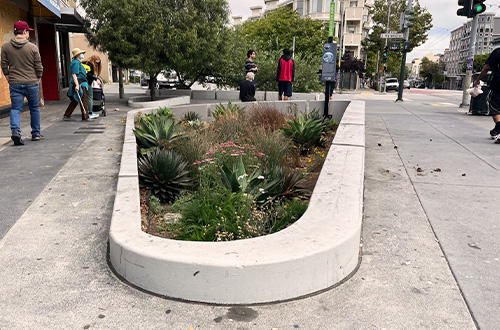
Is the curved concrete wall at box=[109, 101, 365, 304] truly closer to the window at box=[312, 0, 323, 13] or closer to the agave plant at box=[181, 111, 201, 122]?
the agave plant at box=[181, 111, 201, 122]

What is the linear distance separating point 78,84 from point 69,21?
8.79 meters

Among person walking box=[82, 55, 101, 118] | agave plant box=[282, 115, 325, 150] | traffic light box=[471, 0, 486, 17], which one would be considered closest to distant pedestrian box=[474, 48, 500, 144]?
agave plant box=[282, 115, 325, 150]

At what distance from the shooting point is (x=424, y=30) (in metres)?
57.2

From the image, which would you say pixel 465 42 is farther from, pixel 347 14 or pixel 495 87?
pixel 495 87

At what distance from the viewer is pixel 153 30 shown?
1455 cm

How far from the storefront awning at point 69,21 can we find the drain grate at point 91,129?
7.04 metres

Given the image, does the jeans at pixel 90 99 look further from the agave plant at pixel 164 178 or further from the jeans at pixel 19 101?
the agave plant at pixel 164 178

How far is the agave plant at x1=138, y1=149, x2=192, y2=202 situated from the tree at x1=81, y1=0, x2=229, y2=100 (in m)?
11.0

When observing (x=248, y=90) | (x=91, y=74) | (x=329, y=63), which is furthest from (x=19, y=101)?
(x=329, y=63)

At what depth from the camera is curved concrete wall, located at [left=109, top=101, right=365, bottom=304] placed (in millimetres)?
2486

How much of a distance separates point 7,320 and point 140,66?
14.0 meters

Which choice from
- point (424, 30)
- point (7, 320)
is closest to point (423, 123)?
point (7, 320)

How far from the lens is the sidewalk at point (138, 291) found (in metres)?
2.39

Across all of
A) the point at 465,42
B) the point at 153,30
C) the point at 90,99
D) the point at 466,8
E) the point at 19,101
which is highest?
the point at 465,42
